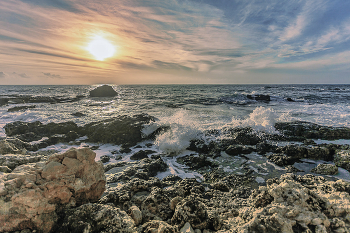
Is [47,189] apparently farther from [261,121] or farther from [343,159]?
[261,121]

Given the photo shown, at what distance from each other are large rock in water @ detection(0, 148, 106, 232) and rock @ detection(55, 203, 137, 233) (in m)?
0.25

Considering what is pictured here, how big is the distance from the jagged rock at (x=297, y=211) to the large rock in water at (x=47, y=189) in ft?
Answer: 9.64

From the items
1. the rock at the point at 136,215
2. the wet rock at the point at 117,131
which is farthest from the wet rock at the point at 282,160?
the wet rock at the point at 117,131

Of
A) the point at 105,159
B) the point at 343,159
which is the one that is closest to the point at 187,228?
the point at 105,159

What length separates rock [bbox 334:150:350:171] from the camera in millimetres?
5766

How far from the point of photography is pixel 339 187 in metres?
3.13

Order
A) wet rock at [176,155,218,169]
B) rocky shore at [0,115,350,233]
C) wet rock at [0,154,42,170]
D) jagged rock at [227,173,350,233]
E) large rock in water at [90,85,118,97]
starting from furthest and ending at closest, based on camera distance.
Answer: large rock in water at [90,85,118,97] → wet rock at [176,155,218,169] → wet rock at [0,154,42,170] → rocky shore at [0,115,350,233] → jagged rock at [227,173,350,233]

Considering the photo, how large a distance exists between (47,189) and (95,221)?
103 centimetres

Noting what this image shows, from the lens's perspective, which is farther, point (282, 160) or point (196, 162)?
point (196, 162)

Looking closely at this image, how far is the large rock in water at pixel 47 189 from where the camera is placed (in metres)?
2.46

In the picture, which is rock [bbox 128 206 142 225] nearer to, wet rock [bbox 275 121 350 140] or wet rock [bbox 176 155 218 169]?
wet rock [bbox 176 155 218 169]

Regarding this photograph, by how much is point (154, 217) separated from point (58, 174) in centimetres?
207

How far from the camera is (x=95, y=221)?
9.03 ft

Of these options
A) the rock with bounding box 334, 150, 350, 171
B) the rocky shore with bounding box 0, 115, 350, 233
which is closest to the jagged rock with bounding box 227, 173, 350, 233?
the rocky shore with bounding box 0, 115, 350, 233
